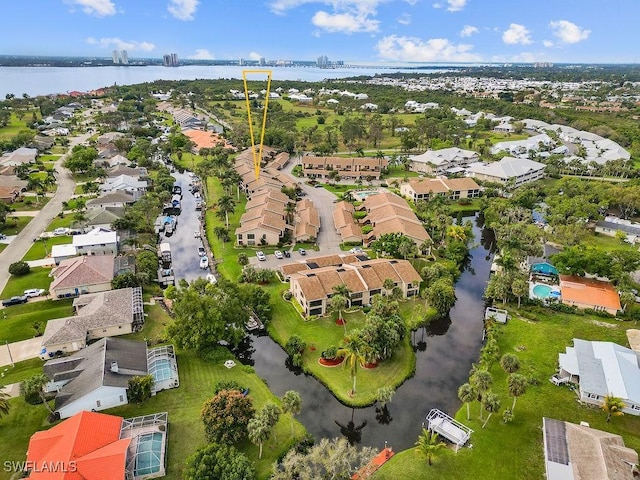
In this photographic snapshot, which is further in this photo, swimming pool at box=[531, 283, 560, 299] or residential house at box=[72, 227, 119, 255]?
residential house at box=[72, 227, 119, 255]

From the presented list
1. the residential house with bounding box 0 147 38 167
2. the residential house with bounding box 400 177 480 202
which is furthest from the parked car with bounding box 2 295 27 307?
the residential house with bounding box 400 177 480 202

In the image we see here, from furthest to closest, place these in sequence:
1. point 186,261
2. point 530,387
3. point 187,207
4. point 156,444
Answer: point 187,207
point 186,261
point 530,387
point 156,444

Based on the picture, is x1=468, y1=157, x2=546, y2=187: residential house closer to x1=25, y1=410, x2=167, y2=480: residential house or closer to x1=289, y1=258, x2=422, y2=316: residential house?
x1=289, y1=258, x2=422, y2=316: residential house

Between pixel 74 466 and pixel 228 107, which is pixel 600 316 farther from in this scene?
pixel 228 107

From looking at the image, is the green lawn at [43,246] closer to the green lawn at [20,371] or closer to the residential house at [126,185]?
the residential house at [126,185]

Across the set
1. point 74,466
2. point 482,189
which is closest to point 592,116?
point 482,189

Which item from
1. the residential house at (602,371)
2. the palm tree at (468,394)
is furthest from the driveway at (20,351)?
the residential house at (602,371)
